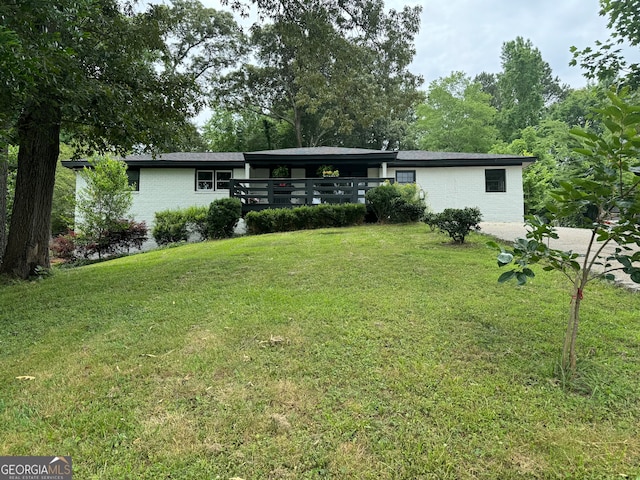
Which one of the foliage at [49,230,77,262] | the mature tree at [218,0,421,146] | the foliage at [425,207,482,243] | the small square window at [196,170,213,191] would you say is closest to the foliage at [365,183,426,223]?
the mature tree at [218,0,421,146]

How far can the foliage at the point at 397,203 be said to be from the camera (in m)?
11.3

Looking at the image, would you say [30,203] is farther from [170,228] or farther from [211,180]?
[211,180]

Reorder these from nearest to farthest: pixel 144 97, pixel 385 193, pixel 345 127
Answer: pixel 144 97 < pixel 345 127 < pixel 385 193

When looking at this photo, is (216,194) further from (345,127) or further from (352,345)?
(352,345)

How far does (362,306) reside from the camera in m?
4.05

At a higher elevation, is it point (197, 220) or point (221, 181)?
point (221, 181)

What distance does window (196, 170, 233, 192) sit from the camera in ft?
52.9

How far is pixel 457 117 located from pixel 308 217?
71.3 feet

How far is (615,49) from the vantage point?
7797 millimetres

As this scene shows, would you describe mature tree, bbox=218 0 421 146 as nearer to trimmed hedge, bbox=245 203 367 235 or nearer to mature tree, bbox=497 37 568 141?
trimmed hedge, bbox=245 203 367 235

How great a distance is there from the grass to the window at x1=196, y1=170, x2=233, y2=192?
38.1 ft

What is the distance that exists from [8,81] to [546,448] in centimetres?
552

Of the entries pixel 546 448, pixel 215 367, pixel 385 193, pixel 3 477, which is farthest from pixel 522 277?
pixel 385 193

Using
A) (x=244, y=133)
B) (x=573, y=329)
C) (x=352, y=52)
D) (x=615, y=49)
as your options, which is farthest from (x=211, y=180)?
(x=244, y=133)
